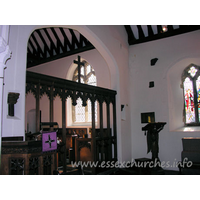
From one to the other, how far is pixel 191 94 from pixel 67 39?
5477 millimetres

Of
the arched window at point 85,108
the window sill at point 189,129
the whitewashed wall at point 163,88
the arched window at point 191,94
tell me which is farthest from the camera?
the arched window at point 85,108

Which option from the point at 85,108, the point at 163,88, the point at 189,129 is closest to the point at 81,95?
the point at 163,88

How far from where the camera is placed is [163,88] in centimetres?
776

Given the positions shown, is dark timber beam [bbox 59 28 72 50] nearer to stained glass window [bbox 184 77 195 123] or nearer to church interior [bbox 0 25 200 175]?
church interior [bbox 0 25 200 175]

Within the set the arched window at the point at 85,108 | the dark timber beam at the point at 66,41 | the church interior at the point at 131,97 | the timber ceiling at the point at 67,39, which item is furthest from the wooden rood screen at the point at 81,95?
the dark timber beam at the point at 66,41

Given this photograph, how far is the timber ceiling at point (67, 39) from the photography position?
7.79 metres

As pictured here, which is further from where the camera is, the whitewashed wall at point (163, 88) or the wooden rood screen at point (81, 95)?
the whitewashed wall at point (163, 88)

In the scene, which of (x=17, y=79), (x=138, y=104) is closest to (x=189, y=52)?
(x=138, y=104)

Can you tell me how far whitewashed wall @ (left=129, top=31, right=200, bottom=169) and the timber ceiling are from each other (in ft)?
0.80

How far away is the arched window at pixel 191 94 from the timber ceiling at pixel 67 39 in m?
1.46

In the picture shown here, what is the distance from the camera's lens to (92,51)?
9.02 meters

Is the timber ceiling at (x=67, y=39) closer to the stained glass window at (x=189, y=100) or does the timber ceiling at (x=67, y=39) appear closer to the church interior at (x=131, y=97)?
the church interior at (x=131, y=97)

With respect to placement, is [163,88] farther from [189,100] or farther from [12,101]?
[12,101]

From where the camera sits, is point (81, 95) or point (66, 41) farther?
point (66, 41)
